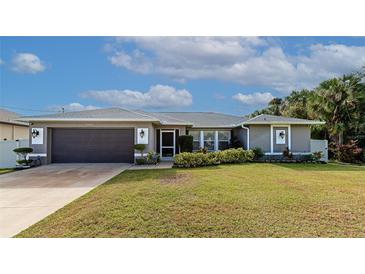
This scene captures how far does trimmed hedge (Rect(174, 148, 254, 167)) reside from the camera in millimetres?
13086

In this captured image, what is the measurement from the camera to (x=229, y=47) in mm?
9008

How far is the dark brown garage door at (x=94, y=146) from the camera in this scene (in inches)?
612

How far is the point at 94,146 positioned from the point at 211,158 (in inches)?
303

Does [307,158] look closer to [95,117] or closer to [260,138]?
[260,138]

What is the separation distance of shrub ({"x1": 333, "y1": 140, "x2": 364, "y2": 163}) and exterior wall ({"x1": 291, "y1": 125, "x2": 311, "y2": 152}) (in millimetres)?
2822

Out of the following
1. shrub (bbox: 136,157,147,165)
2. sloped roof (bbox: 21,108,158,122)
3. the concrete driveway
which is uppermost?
sloped roof (bbox: 21,108,158,122)

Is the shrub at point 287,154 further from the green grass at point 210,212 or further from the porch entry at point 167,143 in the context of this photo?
the green grass at point 210,212

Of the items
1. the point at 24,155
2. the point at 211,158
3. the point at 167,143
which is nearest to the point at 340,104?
the point at 211,158

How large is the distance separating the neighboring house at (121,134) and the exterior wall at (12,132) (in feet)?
24.3

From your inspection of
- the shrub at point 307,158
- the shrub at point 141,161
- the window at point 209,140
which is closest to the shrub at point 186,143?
the window at point 209,140

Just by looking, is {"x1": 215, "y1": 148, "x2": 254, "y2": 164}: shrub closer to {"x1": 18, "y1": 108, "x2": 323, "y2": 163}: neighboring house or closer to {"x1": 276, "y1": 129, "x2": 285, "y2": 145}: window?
{"x1": 18, "y1": 108, "x2": 323, "y2": 163}: neighboring house

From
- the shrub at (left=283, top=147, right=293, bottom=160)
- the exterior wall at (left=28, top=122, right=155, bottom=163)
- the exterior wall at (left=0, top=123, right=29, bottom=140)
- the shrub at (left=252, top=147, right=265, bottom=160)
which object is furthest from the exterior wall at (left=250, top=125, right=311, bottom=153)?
the exterior wall at (left=0, top=123, right=29, bottom=140)
